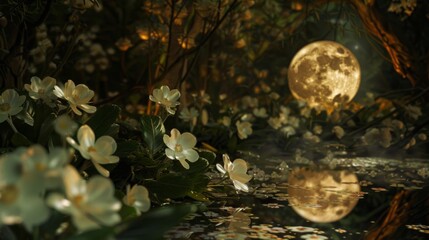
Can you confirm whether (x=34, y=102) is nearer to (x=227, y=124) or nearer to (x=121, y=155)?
(x=121, y=155)

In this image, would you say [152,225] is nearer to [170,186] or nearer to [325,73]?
[170,186]

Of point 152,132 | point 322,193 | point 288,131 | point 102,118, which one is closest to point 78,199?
point 102,118

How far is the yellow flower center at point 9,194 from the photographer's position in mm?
492

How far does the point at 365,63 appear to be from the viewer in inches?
178

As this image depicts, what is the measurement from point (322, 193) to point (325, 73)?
131 centimetres

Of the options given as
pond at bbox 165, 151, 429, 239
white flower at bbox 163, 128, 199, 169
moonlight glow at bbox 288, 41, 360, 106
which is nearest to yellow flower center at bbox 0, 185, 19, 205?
pond at bbox 165, 151, 429, 239

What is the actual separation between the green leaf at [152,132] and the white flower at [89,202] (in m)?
0.61

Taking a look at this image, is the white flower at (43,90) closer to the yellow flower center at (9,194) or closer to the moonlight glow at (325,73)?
the yellow flower center at (9,194)

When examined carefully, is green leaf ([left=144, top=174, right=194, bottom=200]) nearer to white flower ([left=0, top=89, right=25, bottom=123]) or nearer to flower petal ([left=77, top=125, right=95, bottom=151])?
white flower ([left=0, top=89, right=25, bottom=123])

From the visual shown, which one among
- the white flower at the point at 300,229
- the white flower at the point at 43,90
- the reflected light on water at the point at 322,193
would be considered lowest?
the reflected light on water at the point at 322,193

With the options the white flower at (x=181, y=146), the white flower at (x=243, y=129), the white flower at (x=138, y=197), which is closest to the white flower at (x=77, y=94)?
the white flower at (x=181, y=146)

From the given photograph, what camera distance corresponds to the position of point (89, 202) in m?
0.53

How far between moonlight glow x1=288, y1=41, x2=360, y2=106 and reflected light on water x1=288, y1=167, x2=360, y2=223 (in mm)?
847

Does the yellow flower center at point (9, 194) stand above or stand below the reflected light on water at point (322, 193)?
above
